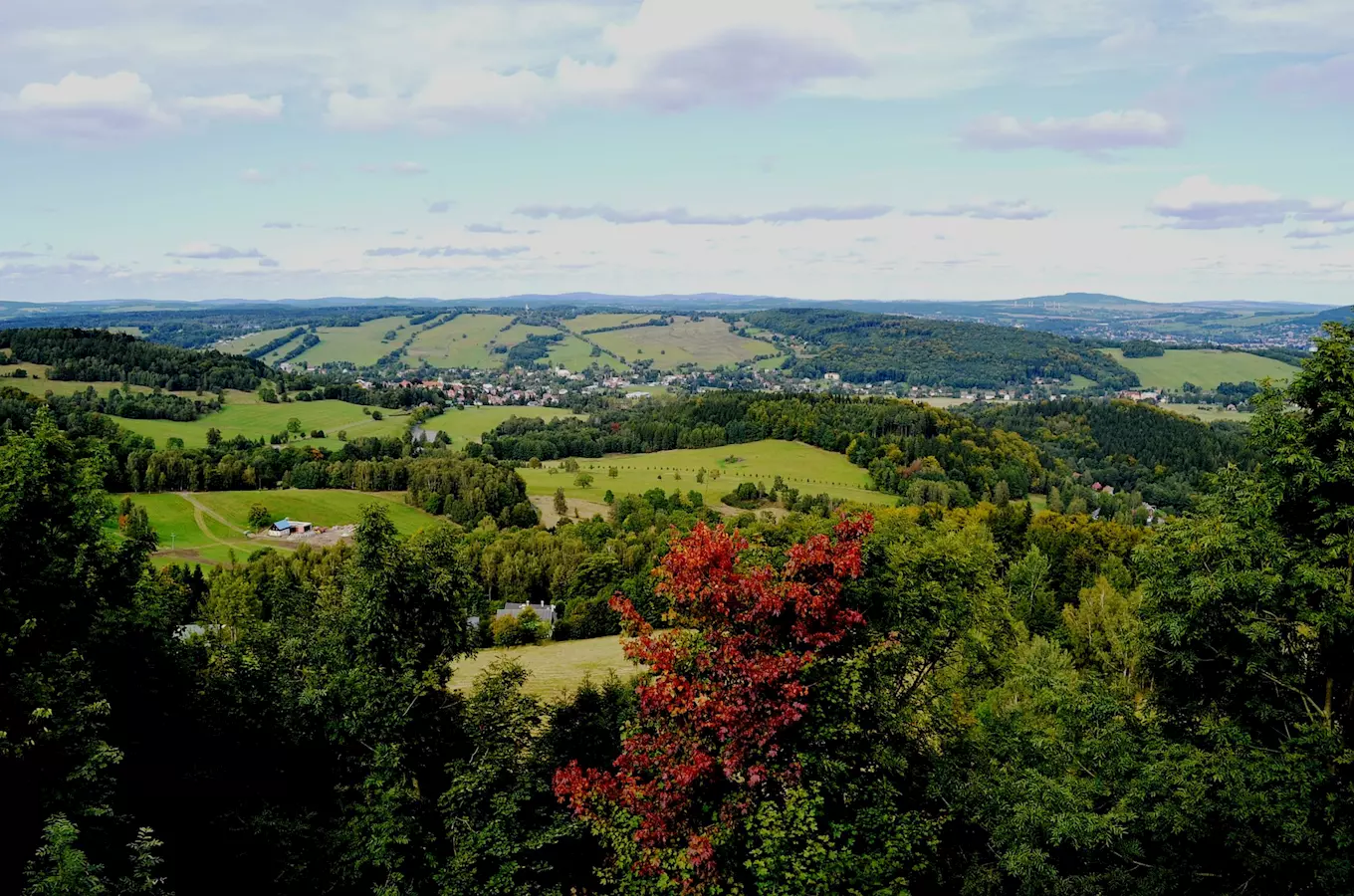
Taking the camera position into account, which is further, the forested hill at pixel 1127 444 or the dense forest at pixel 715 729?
the forested hill at pixel 1127 444

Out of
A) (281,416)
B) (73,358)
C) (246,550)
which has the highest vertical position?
(73,358)

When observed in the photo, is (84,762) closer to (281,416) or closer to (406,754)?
(406,754)

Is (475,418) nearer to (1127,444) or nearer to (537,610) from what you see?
(537,610)

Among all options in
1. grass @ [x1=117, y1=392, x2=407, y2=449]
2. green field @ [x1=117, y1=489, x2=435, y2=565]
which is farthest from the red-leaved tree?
grass @ [x1=117, y1=392, x2=407, y2=449]

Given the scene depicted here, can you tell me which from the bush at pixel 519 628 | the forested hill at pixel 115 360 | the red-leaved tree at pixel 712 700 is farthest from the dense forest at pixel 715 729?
the forested hill at pixel 115 360

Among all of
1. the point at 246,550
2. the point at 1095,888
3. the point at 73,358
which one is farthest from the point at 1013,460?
the point at 73,358

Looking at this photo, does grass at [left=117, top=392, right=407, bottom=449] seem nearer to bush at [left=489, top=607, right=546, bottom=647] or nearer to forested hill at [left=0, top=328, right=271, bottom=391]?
forested hill at [left=0, top=328, right=271, bottom=391]

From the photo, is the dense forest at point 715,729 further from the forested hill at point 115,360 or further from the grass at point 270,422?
the forested hill at point 115,360
